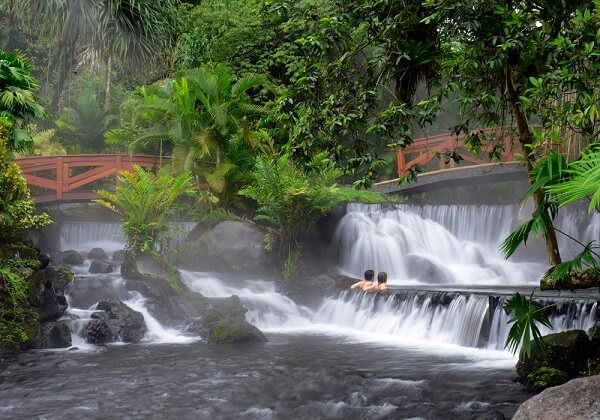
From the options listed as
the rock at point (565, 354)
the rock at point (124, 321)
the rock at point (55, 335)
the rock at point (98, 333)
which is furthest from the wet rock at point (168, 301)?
the rock at point (565, 354)

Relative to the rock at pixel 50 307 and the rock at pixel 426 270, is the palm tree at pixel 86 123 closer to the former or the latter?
the rock at pixel 426 270

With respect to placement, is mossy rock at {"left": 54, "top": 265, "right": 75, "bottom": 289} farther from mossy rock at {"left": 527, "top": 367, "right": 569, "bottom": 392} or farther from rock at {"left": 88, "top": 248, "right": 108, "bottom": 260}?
mossy rock at {"left": 527, "top": 367, "right": 569, "bottom": 392}

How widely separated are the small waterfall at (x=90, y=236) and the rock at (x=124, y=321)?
8.09m

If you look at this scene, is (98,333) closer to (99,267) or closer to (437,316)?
(99,267)

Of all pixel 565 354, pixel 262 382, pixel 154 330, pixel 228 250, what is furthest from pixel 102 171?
pixel 565 354

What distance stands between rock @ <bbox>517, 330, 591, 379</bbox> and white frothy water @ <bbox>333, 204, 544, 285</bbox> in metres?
9.34

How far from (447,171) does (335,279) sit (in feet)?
24.7

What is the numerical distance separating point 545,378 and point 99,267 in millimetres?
11528

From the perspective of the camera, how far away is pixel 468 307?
43.0 ft

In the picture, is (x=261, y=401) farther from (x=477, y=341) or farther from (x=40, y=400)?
(x=477, y=341)

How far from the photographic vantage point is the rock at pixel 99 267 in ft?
58.0

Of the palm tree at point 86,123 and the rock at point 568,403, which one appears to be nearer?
the rock at point 568,403

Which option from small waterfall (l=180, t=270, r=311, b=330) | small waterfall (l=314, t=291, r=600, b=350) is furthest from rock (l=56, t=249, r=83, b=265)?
small waterfall (l=314, t=291, r=600, b=350)

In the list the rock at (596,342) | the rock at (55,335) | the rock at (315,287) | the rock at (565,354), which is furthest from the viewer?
the rock at (315,287)
